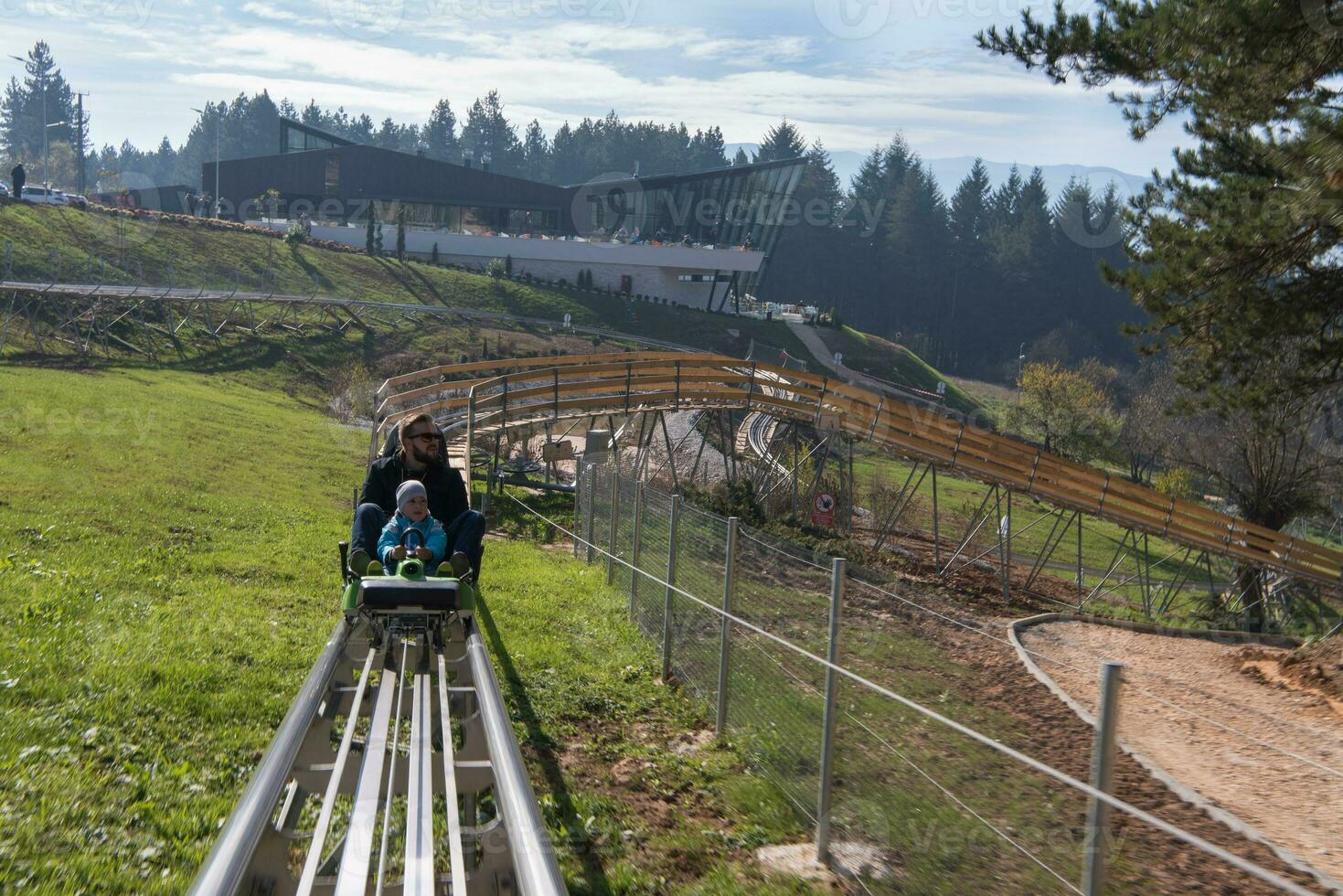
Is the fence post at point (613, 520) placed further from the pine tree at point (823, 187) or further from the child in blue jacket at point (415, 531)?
the pine tree at point (823, 187)

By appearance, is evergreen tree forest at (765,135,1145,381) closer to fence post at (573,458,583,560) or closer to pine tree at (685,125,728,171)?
pine tree at (685,125,728,171)

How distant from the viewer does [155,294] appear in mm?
43000

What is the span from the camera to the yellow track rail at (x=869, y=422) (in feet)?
87.2

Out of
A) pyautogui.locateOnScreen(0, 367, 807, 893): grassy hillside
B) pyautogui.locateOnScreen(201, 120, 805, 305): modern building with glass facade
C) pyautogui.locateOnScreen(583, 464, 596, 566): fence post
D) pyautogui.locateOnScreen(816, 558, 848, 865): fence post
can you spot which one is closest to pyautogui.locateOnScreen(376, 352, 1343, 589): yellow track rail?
pyautogui.locateOnScreen(583, 464, 596, 566): fence post

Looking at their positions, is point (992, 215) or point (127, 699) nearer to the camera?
point (127, 699)

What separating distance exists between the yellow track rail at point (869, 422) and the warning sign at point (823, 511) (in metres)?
1.90

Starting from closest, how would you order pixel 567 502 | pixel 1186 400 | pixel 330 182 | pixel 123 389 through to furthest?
1. pixel 1186 400
2. pixel 567 502
3. pixel 123 389
4. pixel 330 182

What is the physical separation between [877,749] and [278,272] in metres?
61.0

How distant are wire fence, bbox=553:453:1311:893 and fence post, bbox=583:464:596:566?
5.26 m

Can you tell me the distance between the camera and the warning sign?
100 ft

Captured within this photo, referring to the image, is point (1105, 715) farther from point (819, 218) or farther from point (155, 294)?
point (819, 218)

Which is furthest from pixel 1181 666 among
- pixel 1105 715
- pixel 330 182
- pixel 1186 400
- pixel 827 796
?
pixel 330 182

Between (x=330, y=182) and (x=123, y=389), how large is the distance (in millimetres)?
61801

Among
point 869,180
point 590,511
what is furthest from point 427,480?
point 869,180
